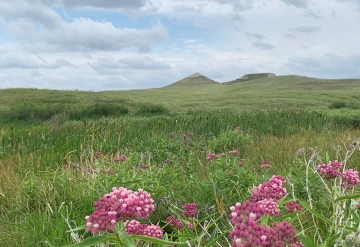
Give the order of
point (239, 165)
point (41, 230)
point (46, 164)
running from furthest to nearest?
point (46, 164) < point (239, 165) < point (41, 230)

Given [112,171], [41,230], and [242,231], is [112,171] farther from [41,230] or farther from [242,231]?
[242,231]

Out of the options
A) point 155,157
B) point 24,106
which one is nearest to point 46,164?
point 155,157

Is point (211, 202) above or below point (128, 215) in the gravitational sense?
below

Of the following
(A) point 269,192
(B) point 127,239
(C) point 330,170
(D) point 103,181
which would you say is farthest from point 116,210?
(D) point 103,181

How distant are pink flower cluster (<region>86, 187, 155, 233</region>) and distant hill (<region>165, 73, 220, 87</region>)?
74.9 metres

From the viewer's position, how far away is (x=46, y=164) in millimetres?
7691

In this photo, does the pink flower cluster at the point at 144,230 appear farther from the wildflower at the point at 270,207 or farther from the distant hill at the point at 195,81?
the distant hill at the point at 195,81

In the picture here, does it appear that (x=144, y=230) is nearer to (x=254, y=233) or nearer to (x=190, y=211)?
(x=254, y=233)

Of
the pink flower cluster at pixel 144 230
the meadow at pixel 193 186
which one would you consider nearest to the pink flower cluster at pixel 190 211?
the meadow at pixel 193 186

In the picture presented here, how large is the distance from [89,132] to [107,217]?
1019 centimetres

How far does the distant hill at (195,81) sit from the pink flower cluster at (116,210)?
246ft

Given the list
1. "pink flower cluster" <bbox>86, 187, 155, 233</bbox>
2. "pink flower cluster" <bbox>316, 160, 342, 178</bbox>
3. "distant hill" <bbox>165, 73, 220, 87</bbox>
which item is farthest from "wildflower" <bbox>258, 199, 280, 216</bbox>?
"distant hill" <bbox>165, 73, 220, 87</bbox>

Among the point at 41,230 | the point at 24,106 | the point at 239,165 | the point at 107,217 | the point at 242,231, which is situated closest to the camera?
the point at 242,231

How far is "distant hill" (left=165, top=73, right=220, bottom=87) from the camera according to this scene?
3075 inches
